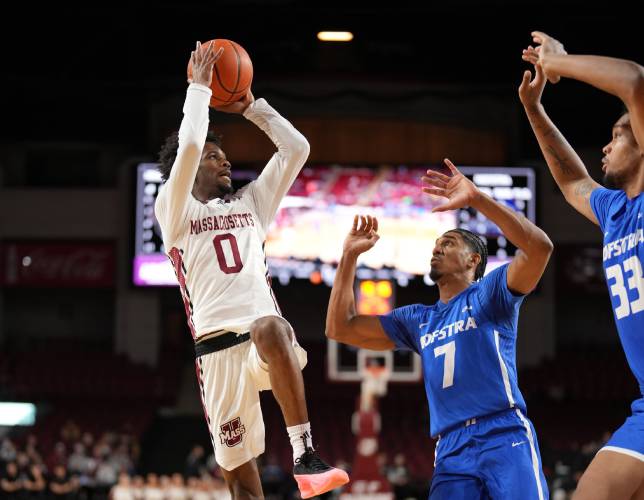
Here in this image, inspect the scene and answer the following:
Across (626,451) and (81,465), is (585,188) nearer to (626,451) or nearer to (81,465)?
(626,451)

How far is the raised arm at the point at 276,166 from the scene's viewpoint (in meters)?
5.71

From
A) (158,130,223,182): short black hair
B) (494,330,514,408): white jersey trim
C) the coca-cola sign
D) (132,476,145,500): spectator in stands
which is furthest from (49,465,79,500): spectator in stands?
(494,330,514,408): white jersey trim

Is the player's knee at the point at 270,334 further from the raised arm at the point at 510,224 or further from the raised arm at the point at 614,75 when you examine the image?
the raised arm at the point at 614,75

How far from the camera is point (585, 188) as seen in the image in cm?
498

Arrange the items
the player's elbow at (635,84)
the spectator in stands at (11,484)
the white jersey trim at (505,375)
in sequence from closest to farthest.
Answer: the player's elbow at (635,84) → the white jersey trim at (505,375) → the spectator in stands at (11,484)

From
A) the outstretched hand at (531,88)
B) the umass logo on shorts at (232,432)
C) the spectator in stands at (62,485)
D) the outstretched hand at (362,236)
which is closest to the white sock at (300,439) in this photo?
the umass logo on shorts at (232,432)

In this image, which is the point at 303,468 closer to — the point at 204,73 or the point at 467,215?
the point at 204,73

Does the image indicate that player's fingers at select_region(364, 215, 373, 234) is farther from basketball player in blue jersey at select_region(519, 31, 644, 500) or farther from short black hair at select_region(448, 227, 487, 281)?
basketball player in blue jersey at select_region(519, 31, 644, 500)

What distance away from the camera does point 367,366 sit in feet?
63.4

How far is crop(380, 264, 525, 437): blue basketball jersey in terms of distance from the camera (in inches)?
201

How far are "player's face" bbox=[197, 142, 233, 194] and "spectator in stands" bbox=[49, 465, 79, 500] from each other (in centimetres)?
1236

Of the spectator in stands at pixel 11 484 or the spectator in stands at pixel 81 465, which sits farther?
the spectator in stands at pixel 81 465

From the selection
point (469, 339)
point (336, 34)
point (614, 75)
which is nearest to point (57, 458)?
point (336, 34)

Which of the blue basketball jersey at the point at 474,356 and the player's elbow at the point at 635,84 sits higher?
the player's elbow at the point at 635,84
